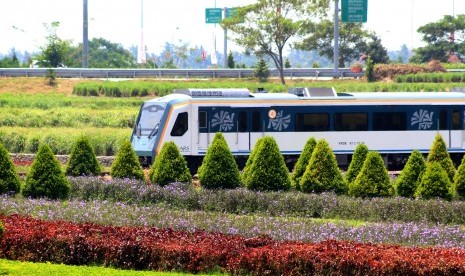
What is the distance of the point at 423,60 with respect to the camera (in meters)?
74.4

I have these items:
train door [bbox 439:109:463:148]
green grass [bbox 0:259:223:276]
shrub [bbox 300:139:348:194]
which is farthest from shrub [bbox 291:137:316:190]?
green grass [bbox 0:259:223:276]

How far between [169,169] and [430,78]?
94.3 ft

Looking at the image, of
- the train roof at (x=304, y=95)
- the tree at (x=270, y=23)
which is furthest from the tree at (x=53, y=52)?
the train roof at (x=304, y=95)

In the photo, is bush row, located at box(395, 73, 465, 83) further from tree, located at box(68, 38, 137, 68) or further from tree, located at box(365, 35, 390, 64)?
tree, located at box(68, 38, 137, 68)

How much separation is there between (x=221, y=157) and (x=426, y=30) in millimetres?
56129

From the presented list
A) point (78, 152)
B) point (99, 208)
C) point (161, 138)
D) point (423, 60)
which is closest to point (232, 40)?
point (423, 60)

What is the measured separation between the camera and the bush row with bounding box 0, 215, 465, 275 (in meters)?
13.5

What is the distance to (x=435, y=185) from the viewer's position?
20688 millimetres

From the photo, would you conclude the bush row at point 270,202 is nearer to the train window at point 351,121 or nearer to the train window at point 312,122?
the train window at point 312,122

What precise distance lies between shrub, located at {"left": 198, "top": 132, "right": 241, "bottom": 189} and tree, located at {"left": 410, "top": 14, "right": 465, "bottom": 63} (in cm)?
5250

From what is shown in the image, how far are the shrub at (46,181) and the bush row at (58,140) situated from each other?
34.0ft

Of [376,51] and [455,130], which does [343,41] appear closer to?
[376,51]

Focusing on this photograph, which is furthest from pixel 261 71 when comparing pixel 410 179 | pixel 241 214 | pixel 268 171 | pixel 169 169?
pixel 241 214

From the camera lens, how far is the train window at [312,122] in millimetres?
28922
